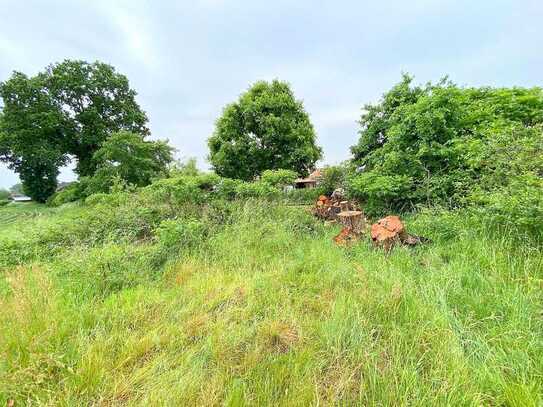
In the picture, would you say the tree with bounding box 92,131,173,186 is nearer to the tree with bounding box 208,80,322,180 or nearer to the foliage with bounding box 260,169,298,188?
the tree with bounding box 208,80,322,180

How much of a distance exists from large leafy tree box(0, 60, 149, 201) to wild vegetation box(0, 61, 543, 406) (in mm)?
17198

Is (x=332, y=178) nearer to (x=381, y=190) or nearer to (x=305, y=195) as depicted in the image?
(x=305, y=195)

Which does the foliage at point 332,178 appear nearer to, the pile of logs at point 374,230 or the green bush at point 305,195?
the green bush at point 305,195

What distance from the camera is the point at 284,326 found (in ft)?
6.18

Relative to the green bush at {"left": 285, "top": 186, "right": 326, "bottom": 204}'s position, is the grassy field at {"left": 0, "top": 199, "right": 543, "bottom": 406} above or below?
below

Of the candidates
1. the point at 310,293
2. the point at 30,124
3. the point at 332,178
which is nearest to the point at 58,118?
the point at 30,124

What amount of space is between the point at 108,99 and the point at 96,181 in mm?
9845

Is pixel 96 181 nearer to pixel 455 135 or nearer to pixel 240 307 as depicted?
pixel 240 307

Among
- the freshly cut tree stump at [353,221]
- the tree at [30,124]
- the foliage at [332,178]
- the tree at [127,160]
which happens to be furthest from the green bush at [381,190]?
the tree at [30,124]

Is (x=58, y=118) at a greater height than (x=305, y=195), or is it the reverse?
(x=58, y=118)

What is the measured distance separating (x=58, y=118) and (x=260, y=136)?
52.0ft

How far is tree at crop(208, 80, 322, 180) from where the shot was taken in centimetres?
1179

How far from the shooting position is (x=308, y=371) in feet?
4.91

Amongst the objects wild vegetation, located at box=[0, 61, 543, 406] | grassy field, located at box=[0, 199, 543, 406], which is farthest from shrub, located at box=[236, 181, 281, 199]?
grassy field, located at box=[0, 199, 543, 406]
